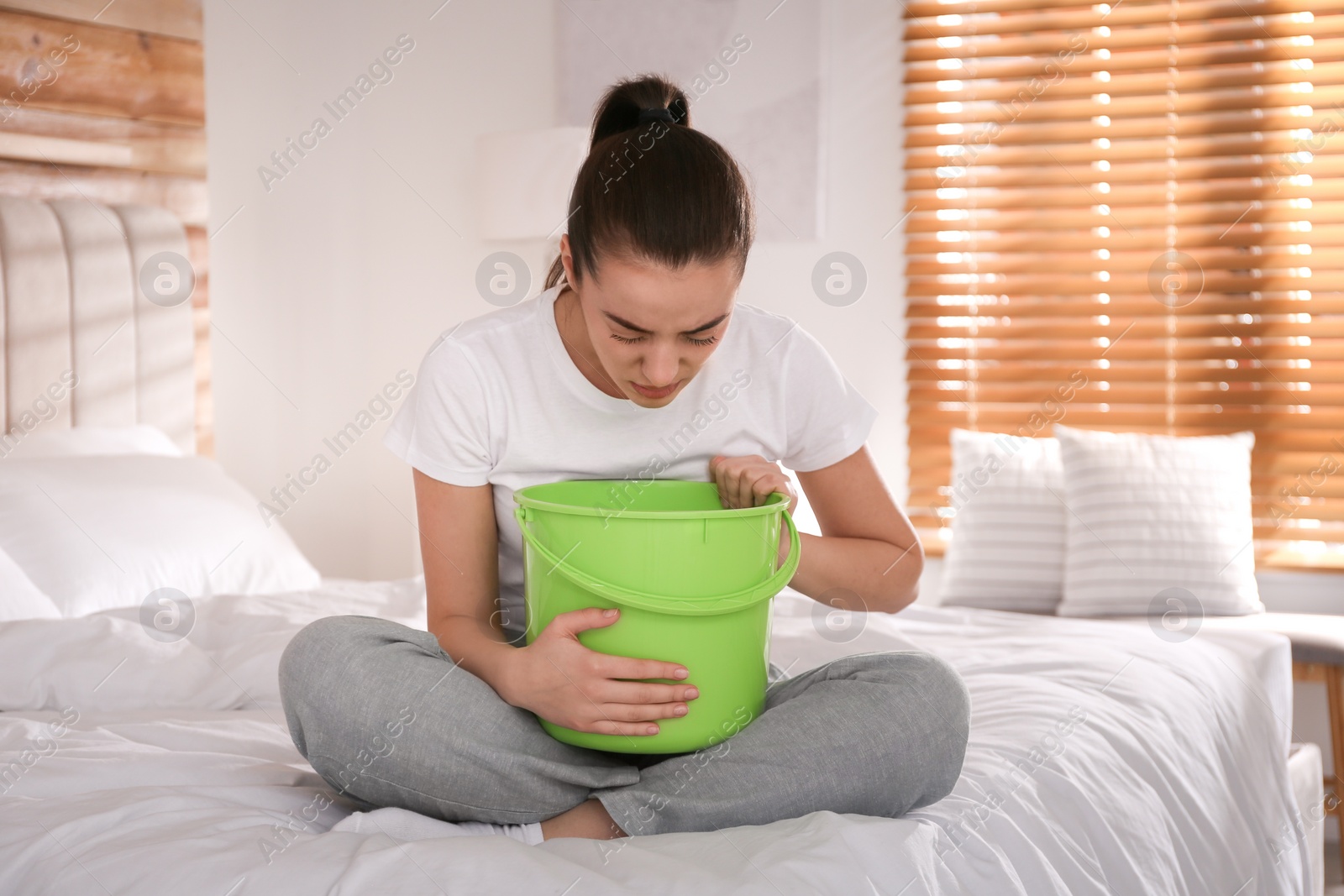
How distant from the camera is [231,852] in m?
0.85

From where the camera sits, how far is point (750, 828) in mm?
910

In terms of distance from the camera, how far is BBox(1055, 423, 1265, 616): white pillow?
2.38 m

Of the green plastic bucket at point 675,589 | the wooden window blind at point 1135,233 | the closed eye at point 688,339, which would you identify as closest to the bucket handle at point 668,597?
the green plastic bucket at point 675,589

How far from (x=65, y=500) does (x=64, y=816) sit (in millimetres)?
1094

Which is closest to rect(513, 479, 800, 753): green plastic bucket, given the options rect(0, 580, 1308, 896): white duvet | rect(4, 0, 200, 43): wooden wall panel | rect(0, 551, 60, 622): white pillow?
rect(0, 580, 1308, 896): white duvet

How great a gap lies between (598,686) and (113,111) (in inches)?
82.6

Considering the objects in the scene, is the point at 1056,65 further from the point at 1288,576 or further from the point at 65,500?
the point at 65,500

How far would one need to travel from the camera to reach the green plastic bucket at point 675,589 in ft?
3.05

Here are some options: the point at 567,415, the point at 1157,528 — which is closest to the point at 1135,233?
the point at 1157,528

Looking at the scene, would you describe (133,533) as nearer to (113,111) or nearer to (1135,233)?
(113,111)

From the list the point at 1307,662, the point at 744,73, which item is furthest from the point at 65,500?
the point at 1307,662

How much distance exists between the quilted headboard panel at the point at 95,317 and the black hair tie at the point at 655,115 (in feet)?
4.97

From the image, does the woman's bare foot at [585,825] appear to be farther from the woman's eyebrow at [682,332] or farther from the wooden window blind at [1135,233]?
the wooden window blind at [1135,233]

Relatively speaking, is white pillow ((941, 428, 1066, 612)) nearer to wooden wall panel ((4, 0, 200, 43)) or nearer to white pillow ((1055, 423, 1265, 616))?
white pillow ((1055, 423, 1265, 616))
